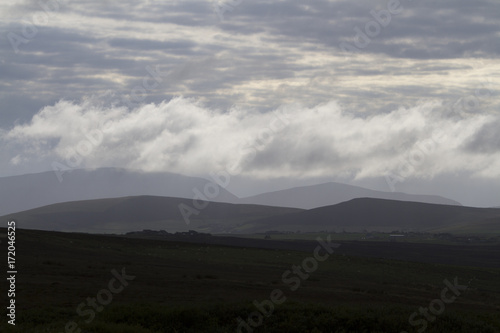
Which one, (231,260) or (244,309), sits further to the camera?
(231,260)

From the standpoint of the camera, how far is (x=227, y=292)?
40.5 meters

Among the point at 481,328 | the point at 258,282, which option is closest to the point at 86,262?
the point at 258,282

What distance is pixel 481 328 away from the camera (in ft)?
95.7

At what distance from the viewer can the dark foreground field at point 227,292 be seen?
1115 inches

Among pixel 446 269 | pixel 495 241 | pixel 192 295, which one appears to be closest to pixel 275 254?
pixel 446 269

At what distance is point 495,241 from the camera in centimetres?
15112

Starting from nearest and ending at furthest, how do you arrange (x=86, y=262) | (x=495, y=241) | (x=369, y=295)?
(x=369, y=295) → (x=86, y=262) → (x=495, y=241)

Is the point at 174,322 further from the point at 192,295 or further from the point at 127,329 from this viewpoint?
the point at 192,295

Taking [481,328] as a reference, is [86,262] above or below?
above

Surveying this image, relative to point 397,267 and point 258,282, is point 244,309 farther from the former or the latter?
point 397,267

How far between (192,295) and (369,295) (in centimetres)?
1284

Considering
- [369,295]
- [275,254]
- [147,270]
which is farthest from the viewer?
[275,254]

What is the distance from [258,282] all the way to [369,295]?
8644 mm

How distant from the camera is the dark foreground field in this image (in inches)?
1115
